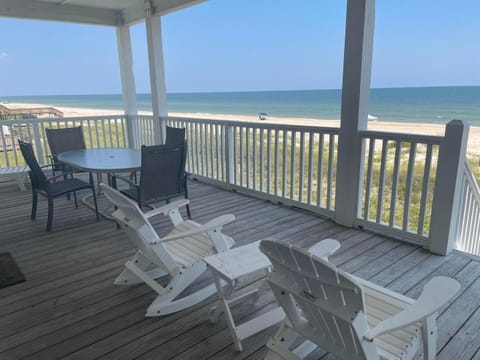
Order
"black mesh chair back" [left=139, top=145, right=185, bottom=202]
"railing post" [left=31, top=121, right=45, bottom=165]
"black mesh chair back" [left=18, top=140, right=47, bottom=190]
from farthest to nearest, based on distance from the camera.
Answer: "railing post" [left=31, top=121, right=45, bottom=165] → "black mesh chair back" [left=18, top=140, right=47, bottom=190] → "black mesh chair back" [left=139, top=145, right=185, bottom=202]

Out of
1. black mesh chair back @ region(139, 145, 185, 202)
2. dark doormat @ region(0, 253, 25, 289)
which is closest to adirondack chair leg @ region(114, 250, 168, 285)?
dark doormat @ region(0, 253, 25, 289)

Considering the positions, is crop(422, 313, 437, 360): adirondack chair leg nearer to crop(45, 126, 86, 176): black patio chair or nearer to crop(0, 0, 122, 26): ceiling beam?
crop(45, 126, 86, 176): black patio chair

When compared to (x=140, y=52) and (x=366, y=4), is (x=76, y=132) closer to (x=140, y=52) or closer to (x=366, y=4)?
(x=366, y=4)

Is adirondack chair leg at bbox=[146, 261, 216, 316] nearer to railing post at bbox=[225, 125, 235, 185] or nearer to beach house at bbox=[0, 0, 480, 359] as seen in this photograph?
beach house at bbox=[0, 0, 480, 359]

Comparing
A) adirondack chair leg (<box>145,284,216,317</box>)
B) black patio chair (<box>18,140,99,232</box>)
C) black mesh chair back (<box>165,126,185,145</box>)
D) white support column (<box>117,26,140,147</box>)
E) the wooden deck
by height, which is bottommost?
the wooden deck

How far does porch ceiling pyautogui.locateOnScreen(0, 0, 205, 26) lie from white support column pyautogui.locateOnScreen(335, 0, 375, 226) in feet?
9.14

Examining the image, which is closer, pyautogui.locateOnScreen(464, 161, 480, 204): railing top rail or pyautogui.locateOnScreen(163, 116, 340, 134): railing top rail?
pyautogui.locateOnScreen(464, 161, 480, 204): railing top rail

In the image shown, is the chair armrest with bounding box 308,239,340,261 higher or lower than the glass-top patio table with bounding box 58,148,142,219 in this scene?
lower

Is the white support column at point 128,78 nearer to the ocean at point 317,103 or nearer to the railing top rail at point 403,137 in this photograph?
the railing top rail at point 403,137

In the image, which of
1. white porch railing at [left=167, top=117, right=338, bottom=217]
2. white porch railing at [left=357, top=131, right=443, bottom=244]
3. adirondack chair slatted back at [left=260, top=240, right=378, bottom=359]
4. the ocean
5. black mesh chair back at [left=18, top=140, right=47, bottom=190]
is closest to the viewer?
adirondack chair slatted back at [left=260, top=240, right=378, bottom=359]

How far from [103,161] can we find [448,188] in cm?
346

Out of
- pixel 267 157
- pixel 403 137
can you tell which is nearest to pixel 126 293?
pixel 267 157

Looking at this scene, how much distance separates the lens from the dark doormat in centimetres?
249

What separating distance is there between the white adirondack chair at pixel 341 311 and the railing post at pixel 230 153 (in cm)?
341
